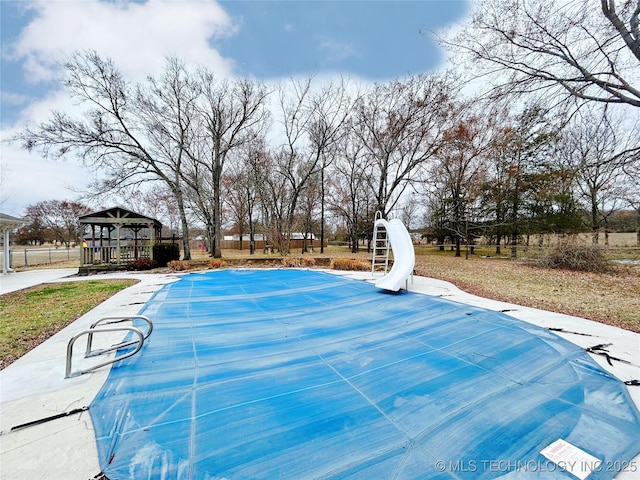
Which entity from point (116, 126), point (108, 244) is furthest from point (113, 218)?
point (116, 126)

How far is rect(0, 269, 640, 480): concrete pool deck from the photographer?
1587 mm

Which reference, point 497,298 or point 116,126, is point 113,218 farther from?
point 497,298

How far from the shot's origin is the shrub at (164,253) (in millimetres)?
11469

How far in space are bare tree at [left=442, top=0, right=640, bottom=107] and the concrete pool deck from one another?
17.6 feet

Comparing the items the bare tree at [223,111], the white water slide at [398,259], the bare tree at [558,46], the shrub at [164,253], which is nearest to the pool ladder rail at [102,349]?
the white water slide at [398,259]

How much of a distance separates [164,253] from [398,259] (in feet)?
32.5

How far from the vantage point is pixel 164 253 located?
11.7 meters

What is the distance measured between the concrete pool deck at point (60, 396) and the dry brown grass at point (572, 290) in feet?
2.92

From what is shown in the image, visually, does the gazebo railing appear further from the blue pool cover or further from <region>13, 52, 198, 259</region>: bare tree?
the blue pool cover

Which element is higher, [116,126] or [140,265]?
[116,126]

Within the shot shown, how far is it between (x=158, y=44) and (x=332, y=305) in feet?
43.2

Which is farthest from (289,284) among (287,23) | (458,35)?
(287,23)

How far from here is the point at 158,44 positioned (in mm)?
11219

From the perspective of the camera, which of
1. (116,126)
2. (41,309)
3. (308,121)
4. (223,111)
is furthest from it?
(308,121)
